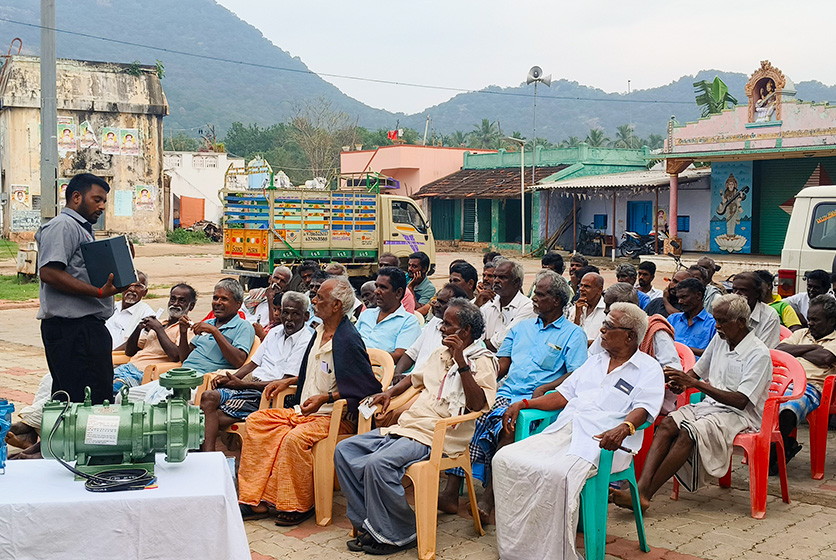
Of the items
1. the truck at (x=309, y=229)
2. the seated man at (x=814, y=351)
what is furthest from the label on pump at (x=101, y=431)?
the truck at (x=309, y=229)

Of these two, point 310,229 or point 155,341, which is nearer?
point 155,341

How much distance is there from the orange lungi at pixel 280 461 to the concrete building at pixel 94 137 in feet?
84.0

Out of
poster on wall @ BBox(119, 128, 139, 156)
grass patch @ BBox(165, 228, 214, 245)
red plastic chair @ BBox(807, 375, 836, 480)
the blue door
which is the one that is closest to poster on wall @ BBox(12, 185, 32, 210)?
poster on wall @ BBox(119, 128, 139, 156)

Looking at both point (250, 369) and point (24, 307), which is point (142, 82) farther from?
point (250, 369)

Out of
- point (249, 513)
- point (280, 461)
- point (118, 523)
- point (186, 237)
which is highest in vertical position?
point (186, 237)

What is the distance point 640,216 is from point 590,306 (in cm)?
2102

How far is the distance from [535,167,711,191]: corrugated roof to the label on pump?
22.6 metres

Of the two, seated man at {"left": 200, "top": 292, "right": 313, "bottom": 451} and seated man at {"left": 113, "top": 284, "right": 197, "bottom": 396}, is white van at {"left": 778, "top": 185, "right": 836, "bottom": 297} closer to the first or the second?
seated man at {"left": 200, "top": 292, "right": 313, "bottom": 451}

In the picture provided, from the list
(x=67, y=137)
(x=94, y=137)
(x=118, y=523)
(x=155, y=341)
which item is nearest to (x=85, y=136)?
(x=94, y=137)

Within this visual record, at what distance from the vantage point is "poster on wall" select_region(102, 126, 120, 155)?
1176 inches

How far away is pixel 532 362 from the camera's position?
5.12 metres

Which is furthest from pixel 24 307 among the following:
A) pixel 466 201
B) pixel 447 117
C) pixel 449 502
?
pixel 447 117

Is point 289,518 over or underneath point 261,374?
underneath

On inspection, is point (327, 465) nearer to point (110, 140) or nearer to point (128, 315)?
point (128, 315)
